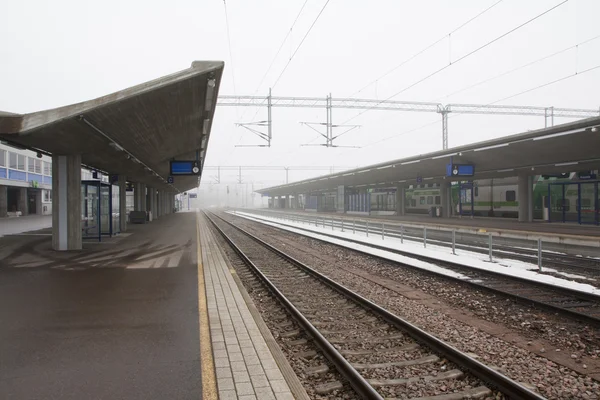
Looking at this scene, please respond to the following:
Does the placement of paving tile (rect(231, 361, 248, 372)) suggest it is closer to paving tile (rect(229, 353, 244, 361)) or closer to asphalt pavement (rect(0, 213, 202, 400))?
paving tile (rect(229, 353, 244, 361))

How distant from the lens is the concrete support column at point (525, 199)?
26.5 meters

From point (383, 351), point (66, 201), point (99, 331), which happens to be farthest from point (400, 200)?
point (99, 331)

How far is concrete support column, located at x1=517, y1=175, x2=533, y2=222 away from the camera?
1045 inches

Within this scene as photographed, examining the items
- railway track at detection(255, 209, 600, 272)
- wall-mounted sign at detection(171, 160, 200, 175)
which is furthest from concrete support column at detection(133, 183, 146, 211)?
railway track at detection(255, 209, 600, 272)

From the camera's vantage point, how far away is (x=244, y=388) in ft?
11.9

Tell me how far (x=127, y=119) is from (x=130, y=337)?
299 inches

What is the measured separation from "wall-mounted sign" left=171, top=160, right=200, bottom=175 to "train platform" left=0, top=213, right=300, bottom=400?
379 inches

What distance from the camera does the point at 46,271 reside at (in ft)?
32.6

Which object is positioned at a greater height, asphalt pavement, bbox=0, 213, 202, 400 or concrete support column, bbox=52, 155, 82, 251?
concrete support column, bbox=52, 155, 82, 251

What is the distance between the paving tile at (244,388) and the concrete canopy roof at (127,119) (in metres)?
6.97

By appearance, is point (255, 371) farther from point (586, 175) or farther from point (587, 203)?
point (587, 203)

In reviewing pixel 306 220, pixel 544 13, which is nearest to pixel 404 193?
pixel 306 220

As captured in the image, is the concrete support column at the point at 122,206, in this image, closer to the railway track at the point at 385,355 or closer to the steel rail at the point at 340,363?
the railway track at the point at 385,355

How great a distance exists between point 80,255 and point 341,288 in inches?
343
